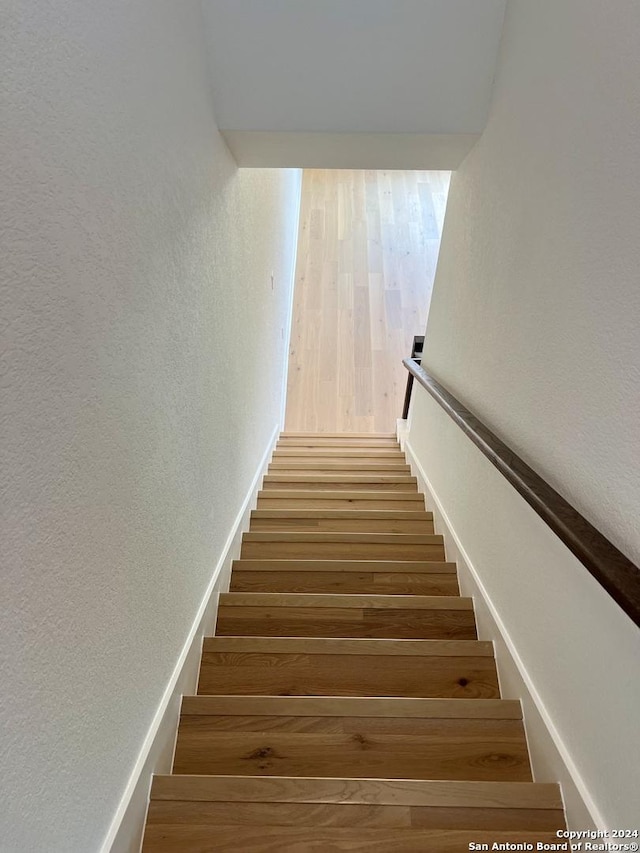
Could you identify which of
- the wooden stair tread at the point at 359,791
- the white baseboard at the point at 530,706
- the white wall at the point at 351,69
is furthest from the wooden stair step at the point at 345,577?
the white wall at the point at 351,69

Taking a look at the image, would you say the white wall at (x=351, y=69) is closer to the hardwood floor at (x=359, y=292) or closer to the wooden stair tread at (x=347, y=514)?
the wooden stair tread at (x=347, y=514)

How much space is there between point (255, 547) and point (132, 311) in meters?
1.61

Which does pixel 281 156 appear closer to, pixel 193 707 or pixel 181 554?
pixel 181 554

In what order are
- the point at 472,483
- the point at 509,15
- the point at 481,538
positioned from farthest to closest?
the point at 472,483 → the point at 481,538 → the point at 509,15

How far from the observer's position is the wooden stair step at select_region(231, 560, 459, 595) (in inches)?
81.5

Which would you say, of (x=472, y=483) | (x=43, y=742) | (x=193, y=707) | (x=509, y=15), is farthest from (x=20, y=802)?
(x=509, y=15)

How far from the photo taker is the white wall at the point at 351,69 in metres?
1.64

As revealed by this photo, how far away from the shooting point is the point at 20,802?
703mm

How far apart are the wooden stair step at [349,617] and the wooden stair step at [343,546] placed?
47cm

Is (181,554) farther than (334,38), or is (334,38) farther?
(334,38)

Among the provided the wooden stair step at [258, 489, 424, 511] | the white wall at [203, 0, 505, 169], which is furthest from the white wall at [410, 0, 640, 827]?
the wooden stair step at [258, 489, 424, 511]

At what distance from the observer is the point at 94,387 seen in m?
0.87

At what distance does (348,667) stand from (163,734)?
0.60 meters

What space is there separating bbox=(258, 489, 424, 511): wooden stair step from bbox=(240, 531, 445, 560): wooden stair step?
42 centimetres
